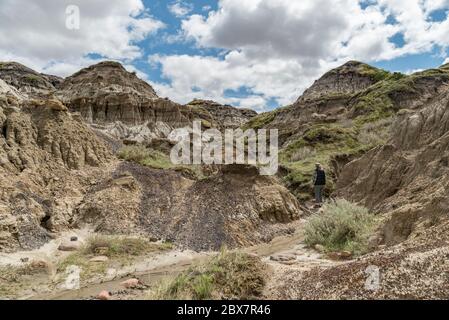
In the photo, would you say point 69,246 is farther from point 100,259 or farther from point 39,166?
point 39,166

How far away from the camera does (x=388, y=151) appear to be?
1617cm

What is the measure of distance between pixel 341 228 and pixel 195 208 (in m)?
4.91

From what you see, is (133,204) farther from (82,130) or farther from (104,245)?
(82,130)

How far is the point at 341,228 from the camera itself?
10.6 metres

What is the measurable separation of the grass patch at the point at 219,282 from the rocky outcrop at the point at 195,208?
456cm

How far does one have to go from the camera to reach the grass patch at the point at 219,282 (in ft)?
20.1

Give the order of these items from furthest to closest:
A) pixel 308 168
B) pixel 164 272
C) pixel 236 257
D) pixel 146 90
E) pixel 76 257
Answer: pixel 146 90 → pixel 308 168 → pixel 76 257 → pixel 164 272 → pixel 236 257

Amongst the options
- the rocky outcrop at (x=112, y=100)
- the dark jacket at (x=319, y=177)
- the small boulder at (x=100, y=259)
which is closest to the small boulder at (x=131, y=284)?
the small boulder at (x=100, y=259)

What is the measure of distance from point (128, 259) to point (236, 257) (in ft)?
12.8

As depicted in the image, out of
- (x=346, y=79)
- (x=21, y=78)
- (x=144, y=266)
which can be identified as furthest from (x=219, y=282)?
(x=346, y=79)

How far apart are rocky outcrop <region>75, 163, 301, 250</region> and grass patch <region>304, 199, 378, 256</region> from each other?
222 centimetres

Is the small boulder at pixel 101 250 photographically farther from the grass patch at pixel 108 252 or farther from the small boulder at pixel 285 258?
the small boulder at pixel 285 258

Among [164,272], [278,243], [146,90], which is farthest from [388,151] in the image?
[146,90]

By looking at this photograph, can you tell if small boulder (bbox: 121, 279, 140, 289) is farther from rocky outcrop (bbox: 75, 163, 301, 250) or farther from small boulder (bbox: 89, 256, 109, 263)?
rocky outcrop (bbox: 75, 163, 301, 250)
